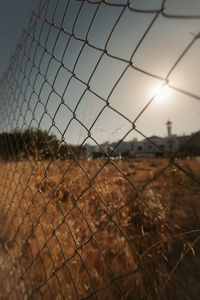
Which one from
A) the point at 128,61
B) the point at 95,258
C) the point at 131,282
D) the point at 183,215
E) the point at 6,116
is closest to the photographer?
the point at 128,61

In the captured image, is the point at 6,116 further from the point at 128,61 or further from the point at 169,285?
the point at 128,61

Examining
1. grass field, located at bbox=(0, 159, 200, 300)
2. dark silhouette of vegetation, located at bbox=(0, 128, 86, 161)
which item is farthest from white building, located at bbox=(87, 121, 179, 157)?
dark silhouette of vegetation, located at bbox=(0, 128, 86, 161)

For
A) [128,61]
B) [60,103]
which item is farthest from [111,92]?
[60,103]

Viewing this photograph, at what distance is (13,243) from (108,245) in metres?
0.55

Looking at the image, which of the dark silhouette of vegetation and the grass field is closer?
the grass field

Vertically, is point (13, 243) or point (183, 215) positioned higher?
point (183, 215)

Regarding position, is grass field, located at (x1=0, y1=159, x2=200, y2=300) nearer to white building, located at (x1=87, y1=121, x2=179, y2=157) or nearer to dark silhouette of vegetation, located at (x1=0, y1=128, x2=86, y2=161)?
white building, located at (x1=87, y1=121, x2=179, y2=157)

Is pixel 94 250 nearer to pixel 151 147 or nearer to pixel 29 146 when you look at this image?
pixel 151 147

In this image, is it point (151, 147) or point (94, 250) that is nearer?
point (151, 147)

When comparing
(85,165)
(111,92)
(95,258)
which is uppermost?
(111,92)

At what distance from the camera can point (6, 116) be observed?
2092 millimetres

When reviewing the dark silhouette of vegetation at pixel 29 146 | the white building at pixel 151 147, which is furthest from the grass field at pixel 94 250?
the dark silhouette of vegetation at pixel 29 146

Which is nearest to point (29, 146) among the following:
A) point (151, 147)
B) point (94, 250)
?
point (94, 250)

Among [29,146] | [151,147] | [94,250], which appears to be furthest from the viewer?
[29,146]
